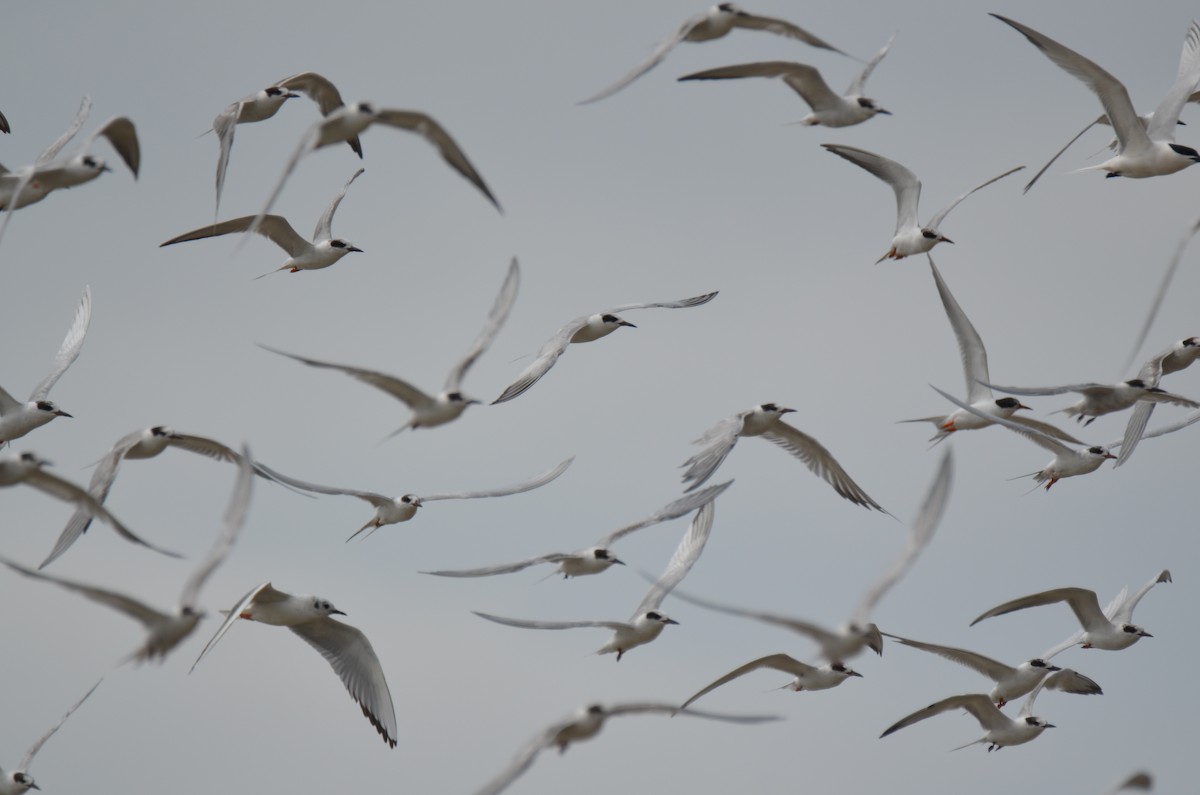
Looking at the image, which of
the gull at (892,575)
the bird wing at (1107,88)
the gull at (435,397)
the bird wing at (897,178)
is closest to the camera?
the gull at (892,575)

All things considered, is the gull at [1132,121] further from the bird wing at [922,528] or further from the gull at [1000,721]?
the bird wing at [922,528]

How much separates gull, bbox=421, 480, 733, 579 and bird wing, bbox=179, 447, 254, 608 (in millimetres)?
3797

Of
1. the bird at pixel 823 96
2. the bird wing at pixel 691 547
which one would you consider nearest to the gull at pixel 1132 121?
the bird at pixel 823 96

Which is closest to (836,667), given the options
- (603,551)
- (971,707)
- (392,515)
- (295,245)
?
(971,707)

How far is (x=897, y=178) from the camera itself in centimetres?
2034

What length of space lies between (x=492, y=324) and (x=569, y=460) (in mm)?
3523

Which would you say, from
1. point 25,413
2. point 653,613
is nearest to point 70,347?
point 25,413

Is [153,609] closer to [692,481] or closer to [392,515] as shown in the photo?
[692,481]

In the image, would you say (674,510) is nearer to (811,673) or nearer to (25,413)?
(811,673)

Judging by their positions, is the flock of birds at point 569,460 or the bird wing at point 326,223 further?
the bird wing at point 326,223

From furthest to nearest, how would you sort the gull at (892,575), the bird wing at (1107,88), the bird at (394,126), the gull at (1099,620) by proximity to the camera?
the gull at (1099,620) < the bird wing at (1107,88) < the bird at (394,126) < the gull at (892,575)

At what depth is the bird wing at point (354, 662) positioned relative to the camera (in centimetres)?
1892

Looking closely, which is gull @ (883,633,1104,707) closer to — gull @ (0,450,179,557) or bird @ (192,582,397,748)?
bird @ (192,582,397,748)

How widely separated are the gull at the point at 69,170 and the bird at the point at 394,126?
232 cm
